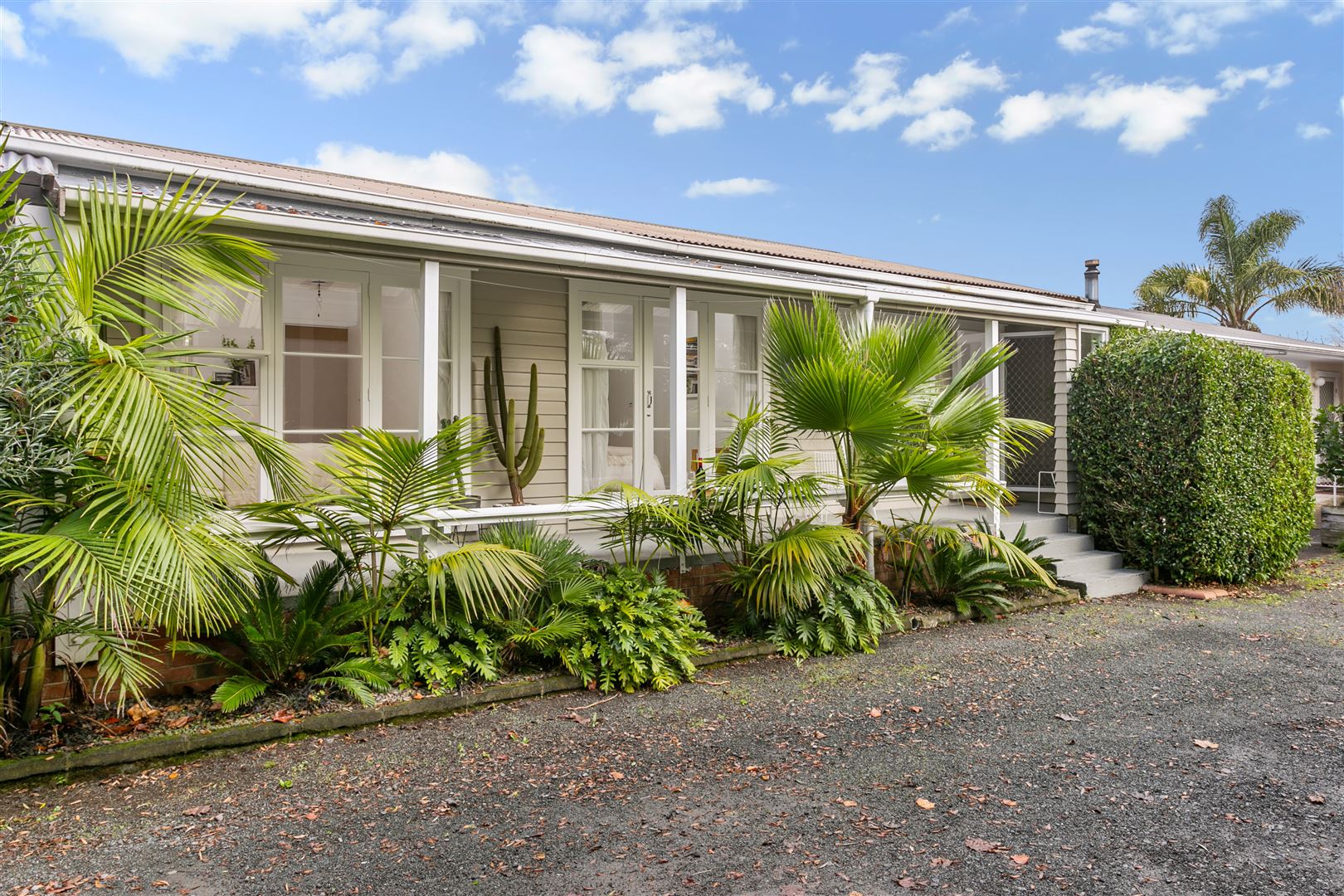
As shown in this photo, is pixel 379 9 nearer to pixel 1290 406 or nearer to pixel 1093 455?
pixel 1093 455

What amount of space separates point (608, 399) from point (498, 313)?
1.35 metres

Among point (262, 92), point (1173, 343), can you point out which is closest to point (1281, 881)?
point (1173, 343)

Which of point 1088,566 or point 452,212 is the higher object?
point 452,212

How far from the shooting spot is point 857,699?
4.99 m

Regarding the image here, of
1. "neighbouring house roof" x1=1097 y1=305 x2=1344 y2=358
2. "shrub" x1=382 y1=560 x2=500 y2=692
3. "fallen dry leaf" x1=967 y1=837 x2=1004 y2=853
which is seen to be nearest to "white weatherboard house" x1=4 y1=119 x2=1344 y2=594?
"shrub" x1=382 y1=560 x2=500 y2=692

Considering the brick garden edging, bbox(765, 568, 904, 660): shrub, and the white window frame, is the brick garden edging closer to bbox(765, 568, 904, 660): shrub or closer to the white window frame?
bbox(765, 568, 904, 660): shrub

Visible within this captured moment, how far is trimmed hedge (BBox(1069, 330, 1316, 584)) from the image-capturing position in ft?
26.7

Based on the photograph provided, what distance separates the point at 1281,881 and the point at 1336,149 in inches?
1679

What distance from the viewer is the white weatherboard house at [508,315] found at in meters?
5.22

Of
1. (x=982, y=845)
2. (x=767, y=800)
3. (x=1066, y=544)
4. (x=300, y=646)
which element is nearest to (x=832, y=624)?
(x=767, y=800)

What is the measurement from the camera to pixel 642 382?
324 inches

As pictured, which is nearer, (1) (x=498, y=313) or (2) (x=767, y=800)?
(2) (x=767, y=800)

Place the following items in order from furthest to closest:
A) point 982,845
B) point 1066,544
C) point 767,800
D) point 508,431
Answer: point 1066,544, point 508,431, point 767,800, point 982,845

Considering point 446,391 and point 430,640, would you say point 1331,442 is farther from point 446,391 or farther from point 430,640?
point 430,640
